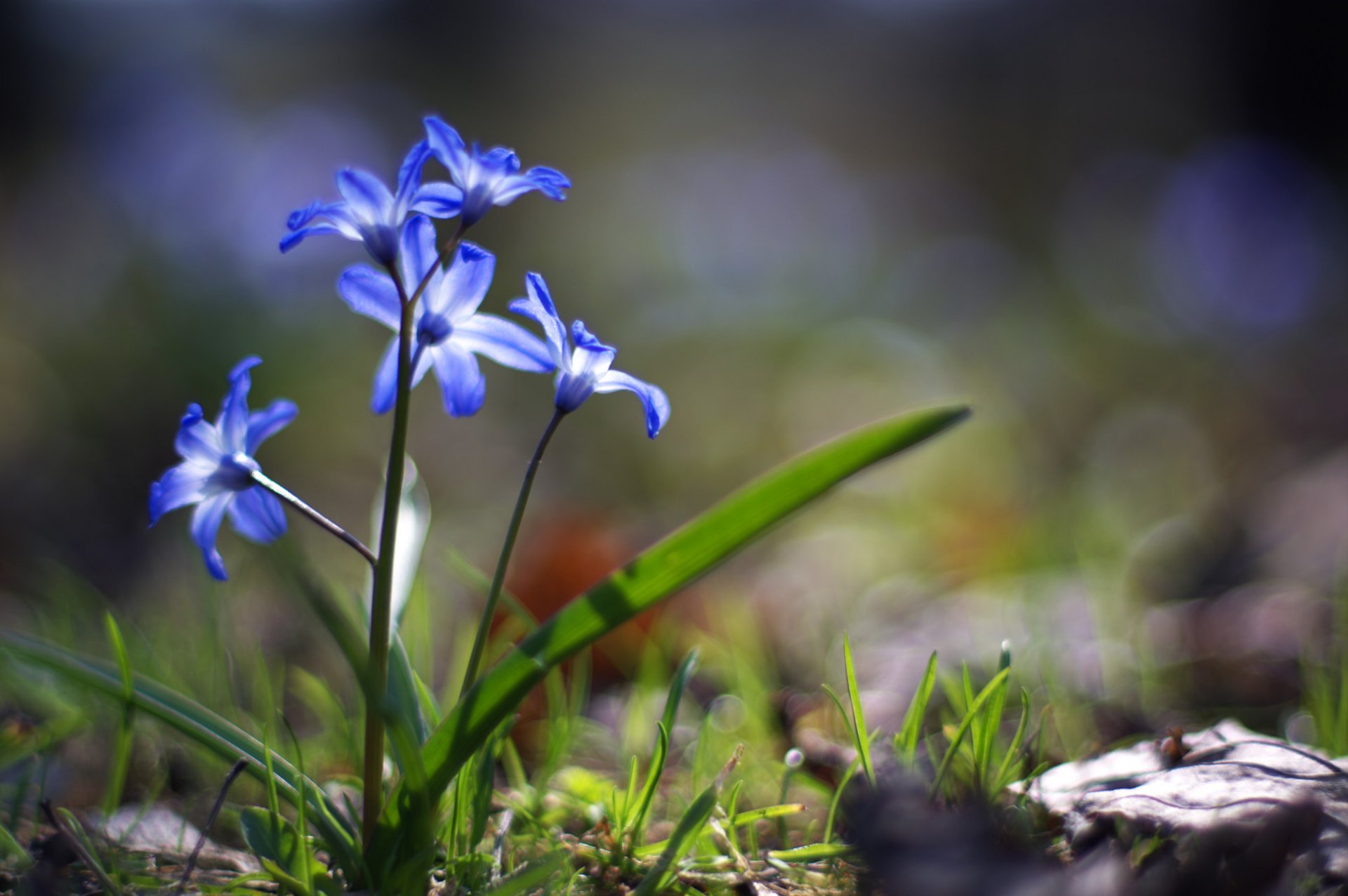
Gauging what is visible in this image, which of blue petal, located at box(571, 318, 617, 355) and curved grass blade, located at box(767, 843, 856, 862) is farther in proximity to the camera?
curved grass blade, located at box(767, 843, 856, 862)

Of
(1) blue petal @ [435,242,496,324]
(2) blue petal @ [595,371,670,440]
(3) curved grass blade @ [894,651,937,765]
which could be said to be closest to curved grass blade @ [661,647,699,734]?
(3) curved grass blade @ [894,651,937,765]

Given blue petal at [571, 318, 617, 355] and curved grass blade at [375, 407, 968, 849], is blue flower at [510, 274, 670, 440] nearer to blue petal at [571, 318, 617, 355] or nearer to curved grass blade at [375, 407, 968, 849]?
blue petal at [571, 318, 617, 355]

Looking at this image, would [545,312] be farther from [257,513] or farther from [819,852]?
[819,852]

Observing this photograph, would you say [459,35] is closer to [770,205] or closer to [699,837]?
[770,205]

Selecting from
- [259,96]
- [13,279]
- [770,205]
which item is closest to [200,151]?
[13,279]

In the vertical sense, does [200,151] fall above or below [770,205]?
below

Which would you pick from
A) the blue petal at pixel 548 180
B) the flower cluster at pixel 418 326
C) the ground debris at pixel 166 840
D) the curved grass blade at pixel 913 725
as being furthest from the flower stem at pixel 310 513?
the curved grass blade at pixel 913 725

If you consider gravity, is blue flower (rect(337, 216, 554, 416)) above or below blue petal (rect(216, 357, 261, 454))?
above
